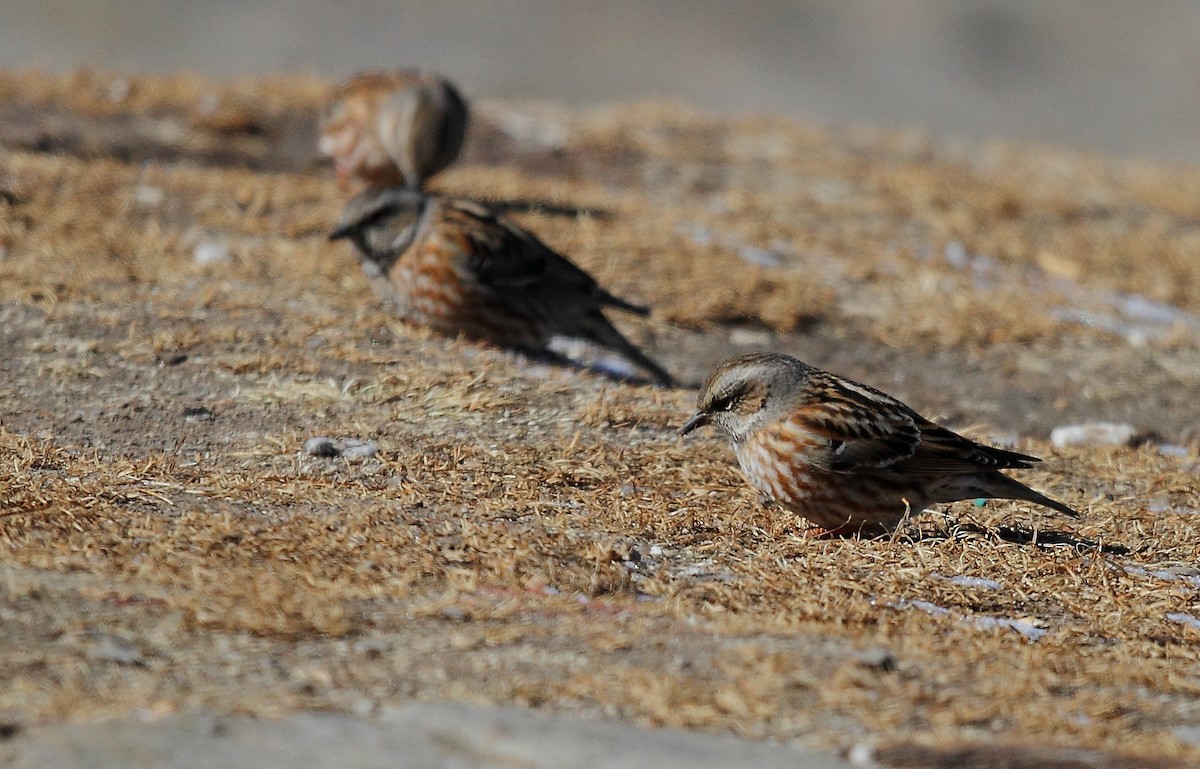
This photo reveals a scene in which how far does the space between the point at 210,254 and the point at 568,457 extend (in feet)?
12.3

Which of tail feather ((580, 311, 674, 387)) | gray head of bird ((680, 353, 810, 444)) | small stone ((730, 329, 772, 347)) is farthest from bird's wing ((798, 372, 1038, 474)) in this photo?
small stone ((730, 329, 772, 347))

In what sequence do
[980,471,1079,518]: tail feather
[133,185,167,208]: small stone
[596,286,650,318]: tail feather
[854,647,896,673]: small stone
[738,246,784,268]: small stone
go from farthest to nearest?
[738,246,784,268]: small stone
[133,185,167,208]: small stone
[596,286,650,318]: tail feather
[980,471,1079,518]: tail feather
[854,647,896,673]: small stone

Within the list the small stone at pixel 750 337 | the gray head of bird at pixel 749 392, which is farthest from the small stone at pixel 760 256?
the gray head of bird at pixel 749 392

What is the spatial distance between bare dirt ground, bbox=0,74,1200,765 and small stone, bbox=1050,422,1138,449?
9cm

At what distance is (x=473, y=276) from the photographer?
9047mm

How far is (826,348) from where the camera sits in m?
10.0

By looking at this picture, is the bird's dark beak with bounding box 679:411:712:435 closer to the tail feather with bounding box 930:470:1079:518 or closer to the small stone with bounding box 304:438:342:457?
the tail feather with bounding box 930:470:1079:518

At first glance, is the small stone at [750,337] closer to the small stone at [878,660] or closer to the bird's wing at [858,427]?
the bird's wing at [858,427]

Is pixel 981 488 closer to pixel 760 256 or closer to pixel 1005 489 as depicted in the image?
pixel 1005 489

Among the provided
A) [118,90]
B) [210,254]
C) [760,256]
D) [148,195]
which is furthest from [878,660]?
[118,90]

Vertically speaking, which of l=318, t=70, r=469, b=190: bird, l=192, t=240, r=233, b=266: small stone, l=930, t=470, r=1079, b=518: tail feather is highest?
l=318, t=70, r=469, b=190: bird

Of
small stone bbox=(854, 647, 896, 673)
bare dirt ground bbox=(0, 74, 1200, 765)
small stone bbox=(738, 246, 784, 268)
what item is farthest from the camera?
small stone bbox=(738, 246, 784, 268)

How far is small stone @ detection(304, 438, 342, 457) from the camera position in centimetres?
680

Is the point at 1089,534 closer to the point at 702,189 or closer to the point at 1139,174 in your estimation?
the point at 702,189
